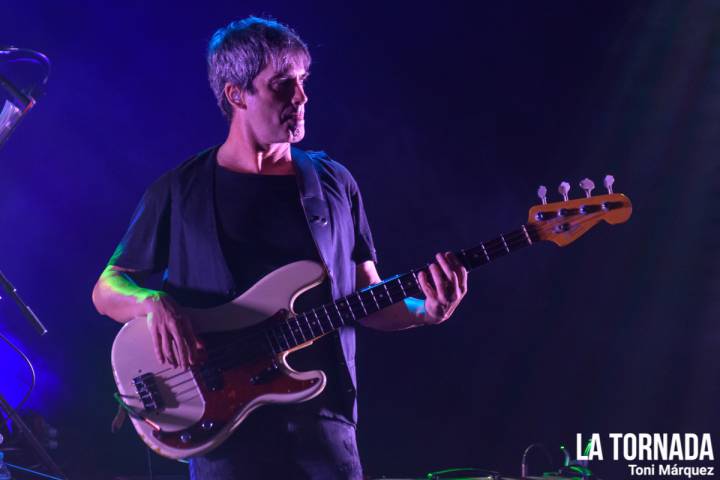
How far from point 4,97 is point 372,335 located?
7.49ft

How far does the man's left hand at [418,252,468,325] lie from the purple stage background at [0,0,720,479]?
2089mm

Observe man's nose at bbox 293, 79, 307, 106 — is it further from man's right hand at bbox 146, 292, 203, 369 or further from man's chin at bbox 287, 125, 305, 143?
man's right hand at bbox 146, 292, 203, 369

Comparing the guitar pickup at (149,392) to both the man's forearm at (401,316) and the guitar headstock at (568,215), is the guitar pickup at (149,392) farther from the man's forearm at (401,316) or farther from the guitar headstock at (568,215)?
the guitar headstock at (568,215)

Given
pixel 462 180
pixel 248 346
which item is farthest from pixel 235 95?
pixel 462 180

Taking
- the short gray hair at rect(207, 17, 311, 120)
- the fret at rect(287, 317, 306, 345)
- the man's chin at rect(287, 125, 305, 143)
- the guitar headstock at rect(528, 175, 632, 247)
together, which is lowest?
the fret at rect(287, 317, 306, 345)

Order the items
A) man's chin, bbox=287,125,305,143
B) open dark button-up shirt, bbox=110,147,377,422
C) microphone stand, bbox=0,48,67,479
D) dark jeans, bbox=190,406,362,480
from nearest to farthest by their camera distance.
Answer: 1. dark jeans, bbox=190,406,362,480
2. open dark button-up shirt, bbox=110,147,377,422
3. man's chin, bbox=287,125,305,143
4. microphone stand, bbox=0,48,67,479

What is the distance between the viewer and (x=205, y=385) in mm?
2250

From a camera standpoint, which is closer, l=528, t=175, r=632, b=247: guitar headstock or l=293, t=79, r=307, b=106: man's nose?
l=528, t=175, r=632, b=247: guitar headstock

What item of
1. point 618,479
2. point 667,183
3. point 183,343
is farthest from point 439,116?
point 183,343

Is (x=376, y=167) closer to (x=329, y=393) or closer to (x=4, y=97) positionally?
(x=4, y=97)

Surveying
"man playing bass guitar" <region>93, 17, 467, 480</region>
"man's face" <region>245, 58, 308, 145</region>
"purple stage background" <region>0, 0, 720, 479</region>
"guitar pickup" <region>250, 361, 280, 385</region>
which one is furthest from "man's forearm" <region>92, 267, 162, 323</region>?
"purple stage background" <region>0, 0, 720, 479</region>

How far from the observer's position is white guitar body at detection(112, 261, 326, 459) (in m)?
2.17

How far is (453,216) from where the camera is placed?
4.43 m

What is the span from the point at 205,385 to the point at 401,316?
2.16 ft
